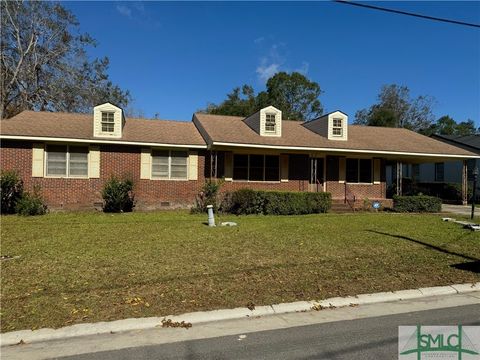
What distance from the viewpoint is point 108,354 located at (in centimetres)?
398

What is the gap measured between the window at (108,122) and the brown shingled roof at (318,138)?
14.2ft

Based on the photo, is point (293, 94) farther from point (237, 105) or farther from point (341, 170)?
point (341, 170)

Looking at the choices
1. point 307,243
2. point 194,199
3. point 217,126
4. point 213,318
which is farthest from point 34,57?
point 213,318

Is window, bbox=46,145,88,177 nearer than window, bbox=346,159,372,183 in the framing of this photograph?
→ Yes

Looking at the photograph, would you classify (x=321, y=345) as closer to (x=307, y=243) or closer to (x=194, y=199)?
(x=307, y=243)

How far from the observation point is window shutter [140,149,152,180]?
17536mm

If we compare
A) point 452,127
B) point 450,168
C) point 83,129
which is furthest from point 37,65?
point 452,127

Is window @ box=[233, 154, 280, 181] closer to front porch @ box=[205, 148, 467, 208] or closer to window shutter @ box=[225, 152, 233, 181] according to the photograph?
front porch @ box=[205, 148, 467, 208]

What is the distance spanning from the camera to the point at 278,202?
15.8 m

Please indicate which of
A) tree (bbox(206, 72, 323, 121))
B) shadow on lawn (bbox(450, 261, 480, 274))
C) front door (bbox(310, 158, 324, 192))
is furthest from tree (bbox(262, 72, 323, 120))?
shadow on lawn (bbox(450, 261, 480, 274))

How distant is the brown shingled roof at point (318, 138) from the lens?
61.3 feet

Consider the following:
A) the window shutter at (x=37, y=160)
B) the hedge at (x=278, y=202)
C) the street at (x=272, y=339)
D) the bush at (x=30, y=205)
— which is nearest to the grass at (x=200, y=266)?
the street at (x=272, y=339)

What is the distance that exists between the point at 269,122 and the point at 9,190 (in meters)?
12.0

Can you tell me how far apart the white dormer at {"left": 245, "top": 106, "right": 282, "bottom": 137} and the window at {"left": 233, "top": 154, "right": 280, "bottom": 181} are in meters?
1.24
